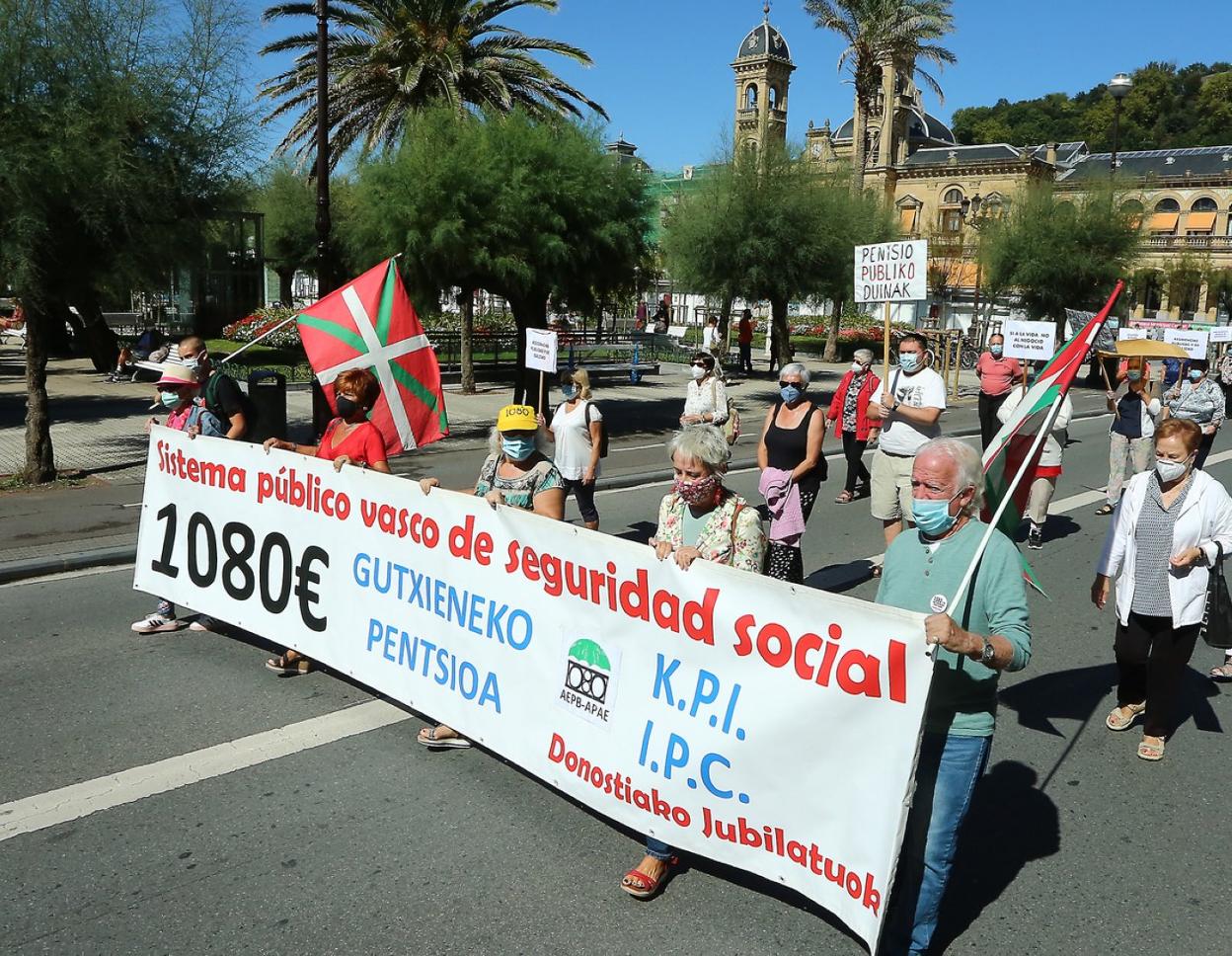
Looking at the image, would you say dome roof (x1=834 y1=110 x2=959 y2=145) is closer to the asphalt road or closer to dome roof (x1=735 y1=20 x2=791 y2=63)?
dome roof (x1=735 y1=20 x2=791 y2=63)

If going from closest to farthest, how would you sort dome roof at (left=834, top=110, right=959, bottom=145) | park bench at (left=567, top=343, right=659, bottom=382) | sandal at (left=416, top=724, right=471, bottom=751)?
sandal at (left=416, top=724, right=471, bottom=751) < park bench at (left=567, top=343, right=659, bottom=382) < dome roof at (left=834, top=110, right=959, bottom=145)

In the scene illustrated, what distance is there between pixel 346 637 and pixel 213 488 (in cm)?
149

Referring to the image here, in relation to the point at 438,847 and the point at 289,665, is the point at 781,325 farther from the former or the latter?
the point at 438,847

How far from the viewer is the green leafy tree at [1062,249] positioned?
112 feet

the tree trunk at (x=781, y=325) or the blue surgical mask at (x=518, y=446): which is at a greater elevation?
the tree trunk at (x=781, y=325)

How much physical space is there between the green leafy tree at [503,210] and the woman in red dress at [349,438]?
34.2 ft

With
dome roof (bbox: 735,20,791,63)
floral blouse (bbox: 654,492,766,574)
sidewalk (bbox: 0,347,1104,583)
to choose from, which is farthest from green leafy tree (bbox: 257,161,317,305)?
dome roof (bbox: 735,20,791,63)

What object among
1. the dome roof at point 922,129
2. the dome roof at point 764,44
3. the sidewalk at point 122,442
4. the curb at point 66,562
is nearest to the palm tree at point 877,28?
the sidewalk at point 122,442

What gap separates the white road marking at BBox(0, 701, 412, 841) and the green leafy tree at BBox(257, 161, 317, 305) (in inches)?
1400

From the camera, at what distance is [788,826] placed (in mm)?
3545

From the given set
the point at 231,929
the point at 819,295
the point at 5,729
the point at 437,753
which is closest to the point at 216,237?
the point at 5,729

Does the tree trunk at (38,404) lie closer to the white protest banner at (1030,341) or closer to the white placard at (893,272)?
the white placard at (893,272)

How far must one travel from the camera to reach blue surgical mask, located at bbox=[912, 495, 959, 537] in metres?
3.37

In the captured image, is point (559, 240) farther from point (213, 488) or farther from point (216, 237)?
point (213, 488)
